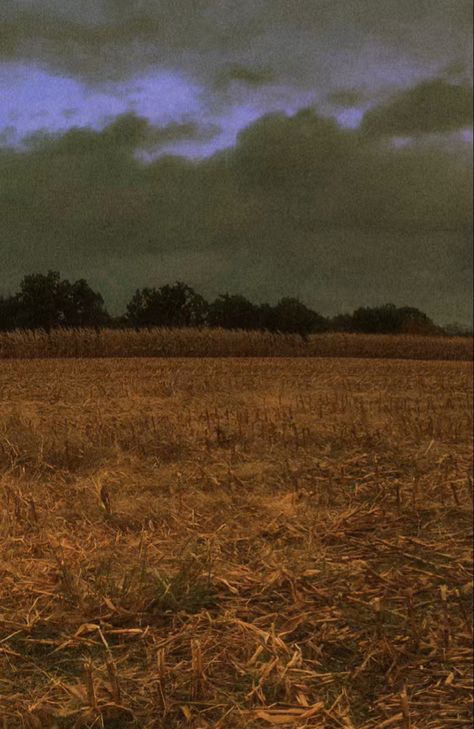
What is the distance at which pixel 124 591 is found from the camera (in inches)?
76.4

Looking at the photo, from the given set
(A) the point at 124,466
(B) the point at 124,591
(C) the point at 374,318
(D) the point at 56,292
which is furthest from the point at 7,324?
(C) the point at 374,318

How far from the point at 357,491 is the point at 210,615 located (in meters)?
2.02

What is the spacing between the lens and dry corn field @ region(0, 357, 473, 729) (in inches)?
62.4

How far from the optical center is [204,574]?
216 cm

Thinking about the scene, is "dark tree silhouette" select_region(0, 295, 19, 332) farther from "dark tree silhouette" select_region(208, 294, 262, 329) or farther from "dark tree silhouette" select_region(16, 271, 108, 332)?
"dark tree silhouette" select_region(208, 294, 262, 329)

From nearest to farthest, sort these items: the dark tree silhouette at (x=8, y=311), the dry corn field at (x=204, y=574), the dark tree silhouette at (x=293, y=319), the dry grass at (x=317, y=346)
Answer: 1. the dark tree silhouette at (x=8, y=311)
2. the dry corn field at (x=204, y=574)
3. the dry grass at (x=317, y=346)
4. the dark tree silhouette at (x=293, y=319)

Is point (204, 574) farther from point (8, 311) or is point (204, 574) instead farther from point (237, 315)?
point (237, 315)

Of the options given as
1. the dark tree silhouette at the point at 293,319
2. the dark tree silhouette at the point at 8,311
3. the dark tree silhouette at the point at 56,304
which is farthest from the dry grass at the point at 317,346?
the dark tree silhouette at the point at 8,311

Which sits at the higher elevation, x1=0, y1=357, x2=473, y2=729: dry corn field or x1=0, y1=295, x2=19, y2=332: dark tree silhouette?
x1=0, y1=295, x2=19, y2=332: dark tree silhouette

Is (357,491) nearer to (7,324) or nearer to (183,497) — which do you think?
(183,497)

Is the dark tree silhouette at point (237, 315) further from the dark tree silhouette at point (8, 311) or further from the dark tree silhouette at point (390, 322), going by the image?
the dark tree silhouette at point (8, 311)

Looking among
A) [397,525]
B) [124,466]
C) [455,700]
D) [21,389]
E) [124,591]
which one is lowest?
[455,700]

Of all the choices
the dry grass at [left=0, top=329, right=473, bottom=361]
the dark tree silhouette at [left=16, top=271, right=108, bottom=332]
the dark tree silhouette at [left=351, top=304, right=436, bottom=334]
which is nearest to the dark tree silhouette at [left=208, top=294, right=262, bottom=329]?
the dry grass at [left=0, top=329, right=473, bottom=361]

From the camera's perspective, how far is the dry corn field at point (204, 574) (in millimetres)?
1584
